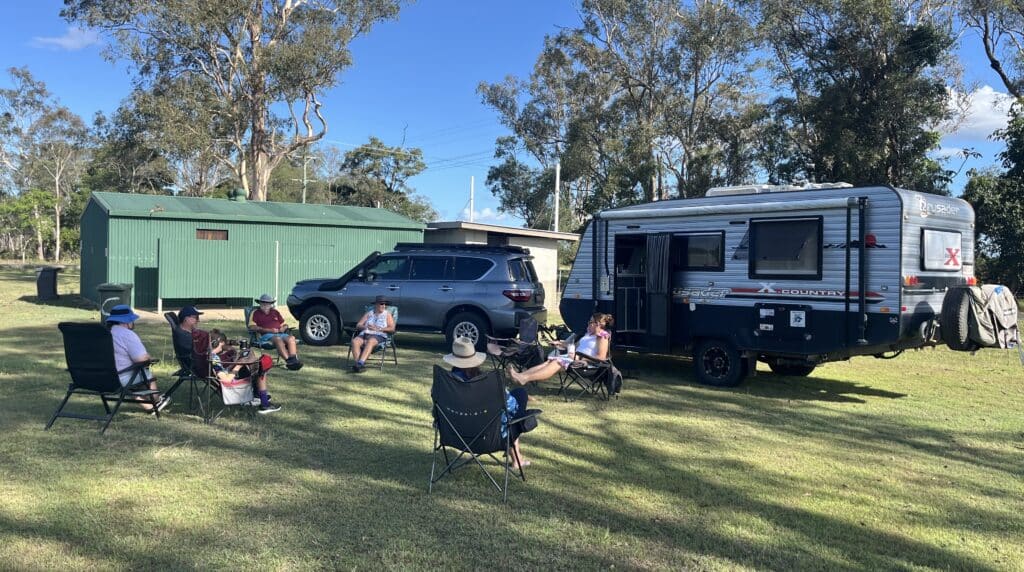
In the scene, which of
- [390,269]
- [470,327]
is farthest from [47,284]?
[470,327]

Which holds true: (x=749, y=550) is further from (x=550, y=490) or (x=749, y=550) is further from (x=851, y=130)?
(x=851, y=130)

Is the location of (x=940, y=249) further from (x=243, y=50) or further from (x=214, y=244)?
(x=243, y=50)

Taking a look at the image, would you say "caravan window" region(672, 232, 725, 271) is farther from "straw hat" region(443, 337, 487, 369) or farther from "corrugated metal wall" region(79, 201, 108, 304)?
"corrugated metal wall" region(79, 201, 108, 304)

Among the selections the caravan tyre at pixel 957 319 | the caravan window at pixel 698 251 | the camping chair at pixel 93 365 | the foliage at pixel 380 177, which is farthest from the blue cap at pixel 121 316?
the foliage at pixel 380 177

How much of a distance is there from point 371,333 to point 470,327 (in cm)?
185

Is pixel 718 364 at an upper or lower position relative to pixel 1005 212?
lower

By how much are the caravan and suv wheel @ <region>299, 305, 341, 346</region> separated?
A: 3.68 meters

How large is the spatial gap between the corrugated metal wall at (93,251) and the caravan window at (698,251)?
540 inches

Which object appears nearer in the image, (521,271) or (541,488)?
(541,488)

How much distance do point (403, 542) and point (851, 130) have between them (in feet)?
69.6

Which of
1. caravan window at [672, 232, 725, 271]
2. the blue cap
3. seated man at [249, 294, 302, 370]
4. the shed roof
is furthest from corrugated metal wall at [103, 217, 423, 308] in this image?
caravan window at [672, 232, 725, 271]

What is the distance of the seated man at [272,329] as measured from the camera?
8.85 metres

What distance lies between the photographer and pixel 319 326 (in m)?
11.2

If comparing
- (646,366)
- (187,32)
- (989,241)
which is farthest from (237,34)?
(989,241)
